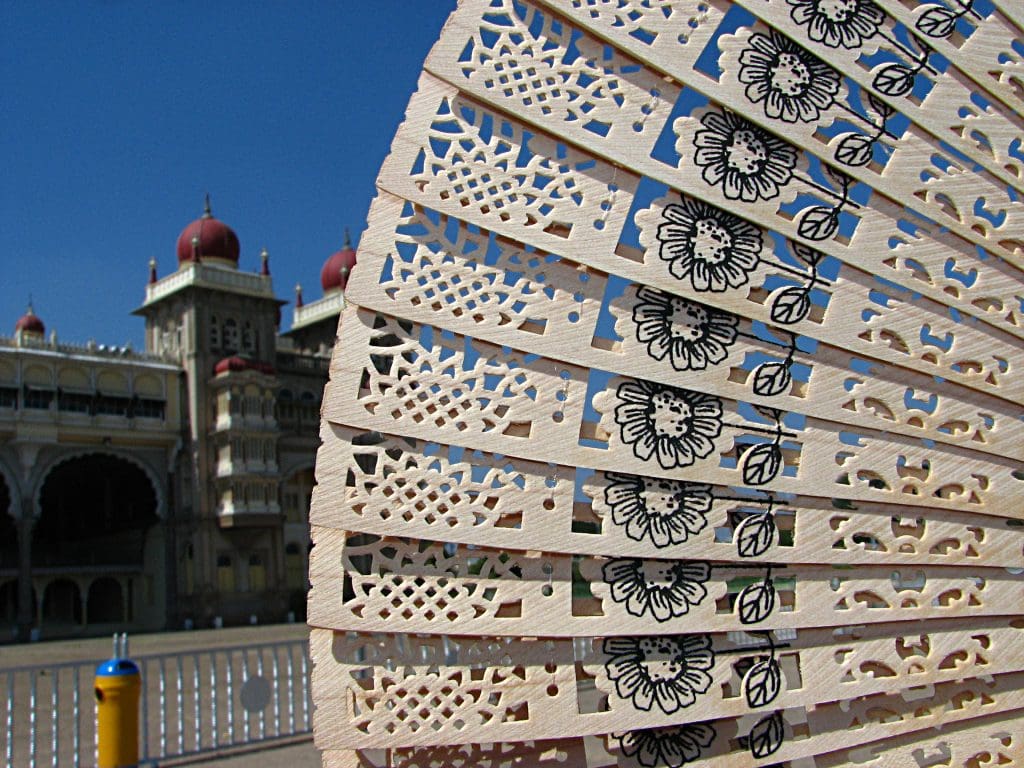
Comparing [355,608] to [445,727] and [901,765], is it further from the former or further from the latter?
[901,765]

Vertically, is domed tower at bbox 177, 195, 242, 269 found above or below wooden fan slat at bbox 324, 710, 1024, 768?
above

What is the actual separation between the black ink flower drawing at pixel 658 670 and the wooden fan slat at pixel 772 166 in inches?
60.6

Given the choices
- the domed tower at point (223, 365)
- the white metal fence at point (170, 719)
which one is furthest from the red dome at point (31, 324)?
the white metal fence at point (170, 719)

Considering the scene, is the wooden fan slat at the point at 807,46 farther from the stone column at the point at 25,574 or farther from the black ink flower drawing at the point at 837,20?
the stone column at the point at 25,574

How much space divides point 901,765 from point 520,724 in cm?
148

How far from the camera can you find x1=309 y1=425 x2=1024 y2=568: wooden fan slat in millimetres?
3201

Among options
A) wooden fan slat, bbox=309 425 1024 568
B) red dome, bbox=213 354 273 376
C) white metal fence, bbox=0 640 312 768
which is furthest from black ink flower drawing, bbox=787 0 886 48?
red dome, bbox=213 354 273 376

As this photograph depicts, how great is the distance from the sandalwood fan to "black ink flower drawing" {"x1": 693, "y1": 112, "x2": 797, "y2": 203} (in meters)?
0.01

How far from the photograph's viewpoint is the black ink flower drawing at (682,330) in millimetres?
3479

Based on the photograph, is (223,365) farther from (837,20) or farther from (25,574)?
Answer: (837,20)

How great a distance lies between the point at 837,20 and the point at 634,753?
279cm

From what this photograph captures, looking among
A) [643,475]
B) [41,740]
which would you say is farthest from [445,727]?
[41,740]

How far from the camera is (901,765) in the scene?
143 inches

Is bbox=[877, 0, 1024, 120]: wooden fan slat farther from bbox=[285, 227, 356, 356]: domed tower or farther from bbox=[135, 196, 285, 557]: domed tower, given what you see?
bbox=[285, 227, 356, 356]: domed tower
